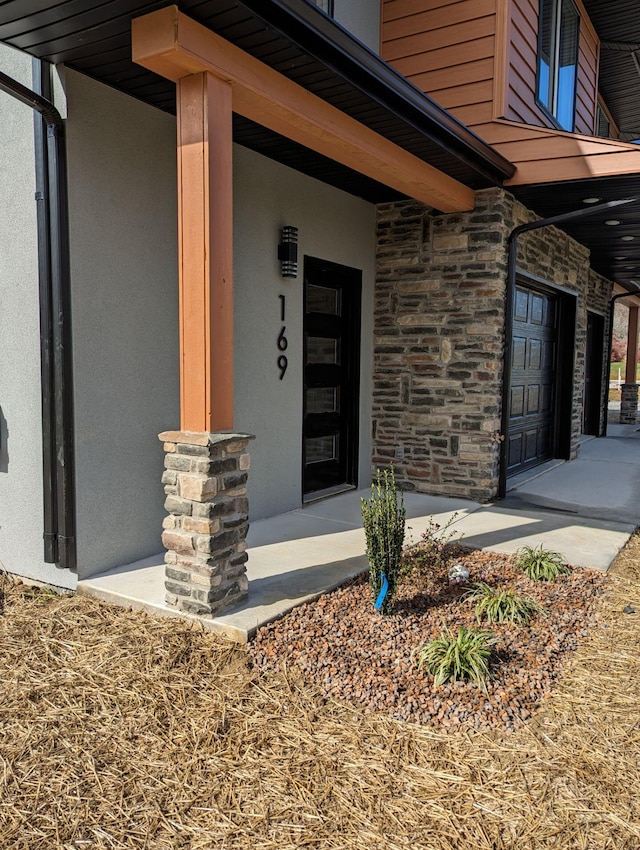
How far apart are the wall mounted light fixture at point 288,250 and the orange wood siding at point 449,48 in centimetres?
216

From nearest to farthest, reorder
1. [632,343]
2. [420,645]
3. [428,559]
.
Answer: [420,645] < [428,559] < [632,343]

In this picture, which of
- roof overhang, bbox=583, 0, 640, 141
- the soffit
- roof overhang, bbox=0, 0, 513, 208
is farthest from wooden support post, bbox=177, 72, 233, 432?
roof overhang, bbox=583, 0, 640, 141

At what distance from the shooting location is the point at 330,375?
240 inches

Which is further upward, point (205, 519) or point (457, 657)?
point (205, 519)

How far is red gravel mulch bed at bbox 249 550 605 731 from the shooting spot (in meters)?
2.54

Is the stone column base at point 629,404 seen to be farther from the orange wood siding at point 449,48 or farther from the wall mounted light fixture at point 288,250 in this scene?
the wall mounted light fixture at point 288,250

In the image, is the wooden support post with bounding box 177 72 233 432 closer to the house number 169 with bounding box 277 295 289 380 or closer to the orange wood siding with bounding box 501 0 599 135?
the house number 169 with bounding box 277 295 289 380

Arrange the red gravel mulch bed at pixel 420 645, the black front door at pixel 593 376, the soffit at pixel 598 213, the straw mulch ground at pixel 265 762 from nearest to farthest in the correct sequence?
the straw mulch ground at pixel 265 762 → the red gravel mulch bed at pixel 420 645 → the soffit at pixel 598 213 → the black front door at pixel 593 376

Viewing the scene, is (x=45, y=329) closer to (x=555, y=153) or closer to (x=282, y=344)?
(x=282, y=344)

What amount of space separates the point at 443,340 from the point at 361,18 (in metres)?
3.15

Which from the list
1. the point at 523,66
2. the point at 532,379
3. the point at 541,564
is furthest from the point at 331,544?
the point at 523,66

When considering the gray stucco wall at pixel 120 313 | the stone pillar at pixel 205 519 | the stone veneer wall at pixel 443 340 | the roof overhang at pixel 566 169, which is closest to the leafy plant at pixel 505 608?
the stone pillar at pixel 205 519

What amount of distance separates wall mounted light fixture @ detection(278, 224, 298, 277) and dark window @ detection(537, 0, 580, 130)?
3.52 meters

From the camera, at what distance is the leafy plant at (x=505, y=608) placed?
3.27 metres
